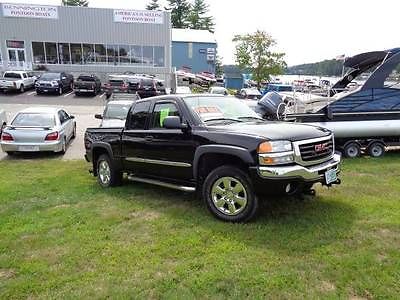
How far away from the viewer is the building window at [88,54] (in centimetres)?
3947

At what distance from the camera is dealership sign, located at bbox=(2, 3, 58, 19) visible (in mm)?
38156

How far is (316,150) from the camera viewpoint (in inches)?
209

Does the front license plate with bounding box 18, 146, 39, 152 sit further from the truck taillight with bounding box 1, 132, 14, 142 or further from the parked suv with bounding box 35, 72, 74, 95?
the parked suv with bounding box 35, 72, 74, 95

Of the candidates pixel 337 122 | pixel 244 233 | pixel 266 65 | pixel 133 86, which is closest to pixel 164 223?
pixel 244 233

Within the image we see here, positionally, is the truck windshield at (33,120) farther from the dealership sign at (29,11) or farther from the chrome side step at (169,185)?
the dealership sign at (29,11)

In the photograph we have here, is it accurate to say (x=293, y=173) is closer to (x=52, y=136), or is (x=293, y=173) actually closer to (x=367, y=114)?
(x=367, y=114)

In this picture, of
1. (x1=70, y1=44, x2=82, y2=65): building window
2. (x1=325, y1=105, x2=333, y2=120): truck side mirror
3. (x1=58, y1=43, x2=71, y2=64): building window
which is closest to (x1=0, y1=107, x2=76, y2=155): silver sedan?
(x1=325, y1=105, x2=333, y2=120): truck side mirror

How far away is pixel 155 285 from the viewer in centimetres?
379

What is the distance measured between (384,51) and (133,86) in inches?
782

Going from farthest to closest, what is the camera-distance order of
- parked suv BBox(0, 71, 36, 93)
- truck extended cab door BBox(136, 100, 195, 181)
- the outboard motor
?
parked suv BBox(0, 71, 36, 93)
the outboard motor
truck extended cab door BBox(136, 100, 195, 181)

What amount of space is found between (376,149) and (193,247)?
7.85m

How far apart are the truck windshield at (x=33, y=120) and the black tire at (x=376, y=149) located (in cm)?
940

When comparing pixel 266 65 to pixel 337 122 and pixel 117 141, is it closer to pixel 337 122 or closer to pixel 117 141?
pixel 337 122

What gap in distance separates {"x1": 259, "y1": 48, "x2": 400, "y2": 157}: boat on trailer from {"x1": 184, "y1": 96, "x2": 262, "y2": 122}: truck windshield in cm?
462
